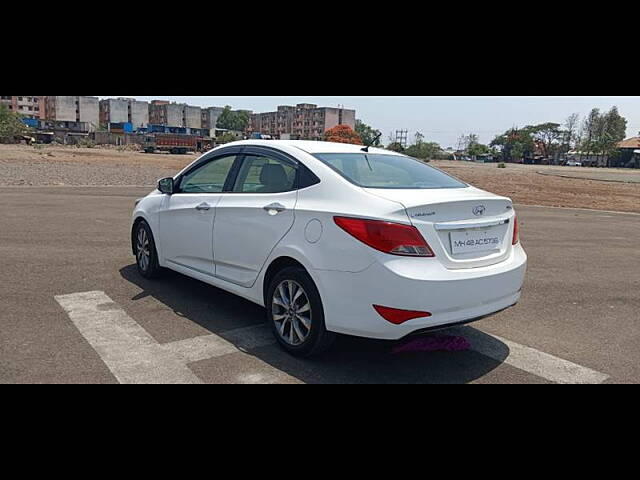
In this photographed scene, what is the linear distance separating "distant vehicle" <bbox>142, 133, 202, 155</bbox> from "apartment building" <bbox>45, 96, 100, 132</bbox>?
62.7m

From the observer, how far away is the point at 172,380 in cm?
365

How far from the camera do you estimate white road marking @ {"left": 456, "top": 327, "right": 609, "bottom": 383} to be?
3936 mm

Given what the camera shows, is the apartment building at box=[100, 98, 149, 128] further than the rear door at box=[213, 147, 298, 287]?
Yes

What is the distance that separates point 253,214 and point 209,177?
117 centimetres

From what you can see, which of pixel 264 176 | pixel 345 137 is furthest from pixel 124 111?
pixel 264 176

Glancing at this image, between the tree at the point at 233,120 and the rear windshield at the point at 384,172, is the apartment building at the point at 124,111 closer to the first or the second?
the tree at the point at 233,120

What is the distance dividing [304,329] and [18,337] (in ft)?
7.83

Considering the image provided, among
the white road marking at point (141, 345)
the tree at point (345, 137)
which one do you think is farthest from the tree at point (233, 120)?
the white road marking at point (141, 345)

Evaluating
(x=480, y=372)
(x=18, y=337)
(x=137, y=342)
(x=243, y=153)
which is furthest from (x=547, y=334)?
(x=18, y=337)

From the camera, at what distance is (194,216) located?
5254 mm

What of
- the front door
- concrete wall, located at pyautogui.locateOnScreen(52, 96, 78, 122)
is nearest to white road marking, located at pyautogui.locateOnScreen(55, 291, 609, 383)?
the front door

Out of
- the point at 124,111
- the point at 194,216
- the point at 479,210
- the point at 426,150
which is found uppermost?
the point at 124,111

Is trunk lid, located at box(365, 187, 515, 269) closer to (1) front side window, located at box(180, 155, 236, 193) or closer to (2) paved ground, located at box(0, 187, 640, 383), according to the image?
(2) paved ground, located at box(0, 187, 640, 383)

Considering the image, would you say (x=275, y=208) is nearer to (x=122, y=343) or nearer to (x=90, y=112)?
(x=122, y=343)
